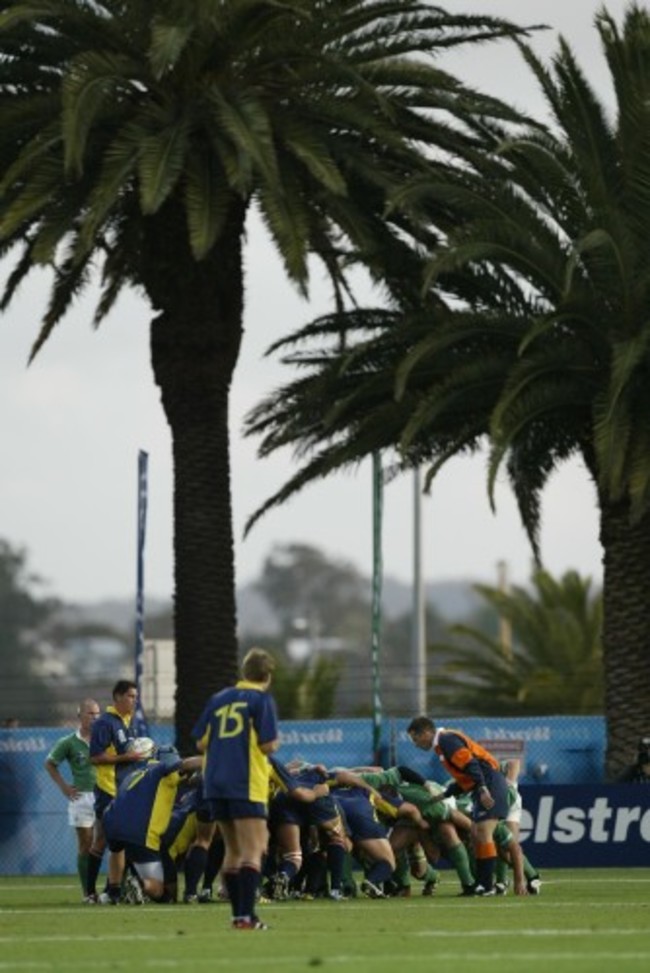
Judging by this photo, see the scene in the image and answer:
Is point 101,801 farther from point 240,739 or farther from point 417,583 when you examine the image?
point 417,583

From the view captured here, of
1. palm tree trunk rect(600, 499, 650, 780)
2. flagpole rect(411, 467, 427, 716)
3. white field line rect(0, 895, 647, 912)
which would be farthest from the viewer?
flagpole rect(411, 467, 427, 716)

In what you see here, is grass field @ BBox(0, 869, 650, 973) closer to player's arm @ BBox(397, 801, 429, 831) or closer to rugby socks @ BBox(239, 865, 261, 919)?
rugby socks @ BBox(239, 865, 261, 919)

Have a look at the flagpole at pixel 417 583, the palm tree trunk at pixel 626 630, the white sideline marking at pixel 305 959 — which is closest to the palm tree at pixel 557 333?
the palm tree trunk at pixel 626 630

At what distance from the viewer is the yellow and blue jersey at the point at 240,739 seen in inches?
745

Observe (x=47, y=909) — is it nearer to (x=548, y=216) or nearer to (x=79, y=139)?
(x=79, y=139)

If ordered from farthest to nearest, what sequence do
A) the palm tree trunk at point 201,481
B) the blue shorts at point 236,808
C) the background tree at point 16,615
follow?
the background tree at point 16,615, the palm tree trunk at point 201,481, the blue shorts at point 236,808

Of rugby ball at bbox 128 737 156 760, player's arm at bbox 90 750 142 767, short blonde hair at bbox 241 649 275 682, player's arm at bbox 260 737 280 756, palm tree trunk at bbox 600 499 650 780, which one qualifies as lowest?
player's arm at bbox 260 737 280 756

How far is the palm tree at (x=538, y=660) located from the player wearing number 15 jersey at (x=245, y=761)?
3879 centimetres

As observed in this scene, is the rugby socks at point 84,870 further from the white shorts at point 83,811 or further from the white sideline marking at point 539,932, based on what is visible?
the white sideline marking at point 539,932

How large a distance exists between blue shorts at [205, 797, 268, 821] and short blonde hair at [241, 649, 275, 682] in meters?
0.84

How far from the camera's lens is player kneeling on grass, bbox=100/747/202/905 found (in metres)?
A: 24.7

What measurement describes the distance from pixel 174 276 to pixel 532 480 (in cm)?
613

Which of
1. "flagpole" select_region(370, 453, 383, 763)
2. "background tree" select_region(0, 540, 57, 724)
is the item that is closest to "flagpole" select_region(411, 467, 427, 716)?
"flagpole" select_region(370, 453, 383, 763)

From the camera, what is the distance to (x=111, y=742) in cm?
2619
